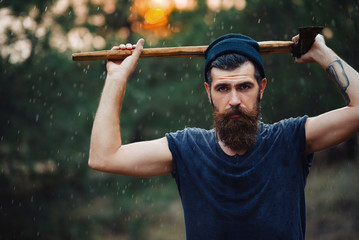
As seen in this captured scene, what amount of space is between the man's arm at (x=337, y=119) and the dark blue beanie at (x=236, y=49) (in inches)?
19.0

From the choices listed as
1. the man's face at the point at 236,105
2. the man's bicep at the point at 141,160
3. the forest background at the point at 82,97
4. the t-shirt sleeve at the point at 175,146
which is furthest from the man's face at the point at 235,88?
the forest background at the point at 82,97

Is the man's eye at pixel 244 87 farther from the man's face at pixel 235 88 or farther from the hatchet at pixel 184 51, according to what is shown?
the hatchet at pixel 184 51

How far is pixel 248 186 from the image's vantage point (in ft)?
7.54

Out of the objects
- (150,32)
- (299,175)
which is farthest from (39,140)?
(299,175)

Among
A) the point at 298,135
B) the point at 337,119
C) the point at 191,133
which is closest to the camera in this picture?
the point at 337,119

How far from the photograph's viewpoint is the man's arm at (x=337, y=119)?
2207 millimetres

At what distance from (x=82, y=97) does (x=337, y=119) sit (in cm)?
673

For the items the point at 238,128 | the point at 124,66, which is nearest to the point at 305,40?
the point at 238,128

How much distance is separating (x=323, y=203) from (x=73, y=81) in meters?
8.00

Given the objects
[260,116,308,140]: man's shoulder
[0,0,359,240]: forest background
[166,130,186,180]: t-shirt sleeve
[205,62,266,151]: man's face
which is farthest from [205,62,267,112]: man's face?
[0,0,359,240]: forest background

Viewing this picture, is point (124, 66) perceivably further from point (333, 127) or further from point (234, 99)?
point (333, 127)

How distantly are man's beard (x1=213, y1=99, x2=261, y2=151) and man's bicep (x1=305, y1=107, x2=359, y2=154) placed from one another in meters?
0.35

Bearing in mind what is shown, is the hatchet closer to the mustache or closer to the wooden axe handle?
the wooden axe handle

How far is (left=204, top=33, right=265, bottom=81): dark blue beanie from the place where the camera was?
2.45m
